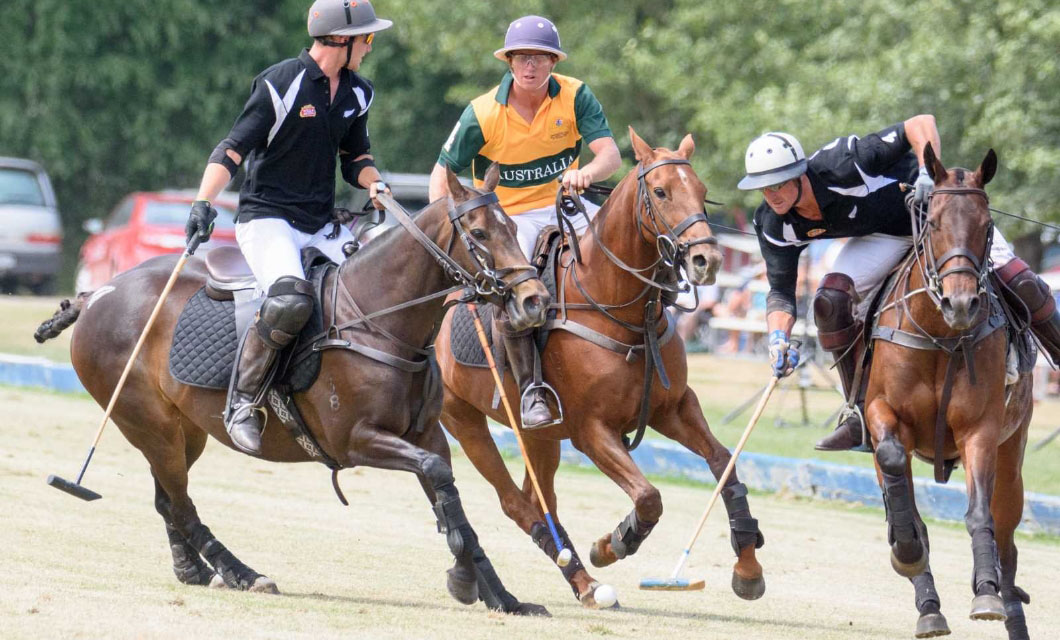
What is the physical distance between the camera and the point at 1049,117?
17.8 metres

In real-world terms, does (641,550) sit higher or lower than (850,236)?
lower

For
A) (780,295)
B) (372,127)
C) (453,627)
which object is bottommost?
(372,127)

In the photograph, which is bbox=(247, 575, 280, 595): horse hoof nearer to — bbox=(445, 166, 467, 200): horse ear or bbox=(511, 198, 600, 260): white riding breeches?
bbox=(445, 166, 467, 200): horse ear

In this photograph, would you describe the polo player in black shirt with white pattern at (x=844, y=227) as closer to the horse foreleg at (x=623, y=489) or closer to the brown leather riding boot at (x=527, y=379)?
the horse foreleg at (x=623, y=489)

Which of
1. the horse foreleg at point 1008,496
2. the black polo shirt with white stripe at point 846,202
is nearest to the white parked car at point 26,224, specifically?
the black polo shirt with white stripe at point 846,202

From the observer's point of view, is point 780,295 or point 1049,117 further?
point 1049,117

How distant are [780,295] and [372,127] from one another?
84.4 feet

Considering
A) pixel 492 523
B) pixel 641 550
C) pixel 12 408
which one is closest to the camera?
pixel 641 550

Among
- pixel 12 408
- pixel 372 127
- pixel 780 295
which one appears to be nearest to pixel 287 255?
pixel 780 295

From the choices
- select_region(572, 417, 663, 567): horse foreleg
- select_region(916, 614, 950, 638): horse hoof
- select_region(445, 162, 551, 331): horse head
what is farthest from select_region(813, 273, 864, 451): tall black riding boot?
select_region(445, 162, 551, 331): horse head

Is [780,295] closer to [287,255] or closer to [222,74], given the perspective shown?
[287,255]

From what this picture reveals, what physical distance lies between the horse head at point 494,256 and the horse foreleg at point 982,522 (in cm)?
202

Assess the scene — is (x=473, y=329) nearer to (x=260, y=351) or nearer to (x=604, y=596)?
(x=260, y=351)

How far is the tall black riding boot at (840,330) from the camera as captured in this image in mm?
7828
